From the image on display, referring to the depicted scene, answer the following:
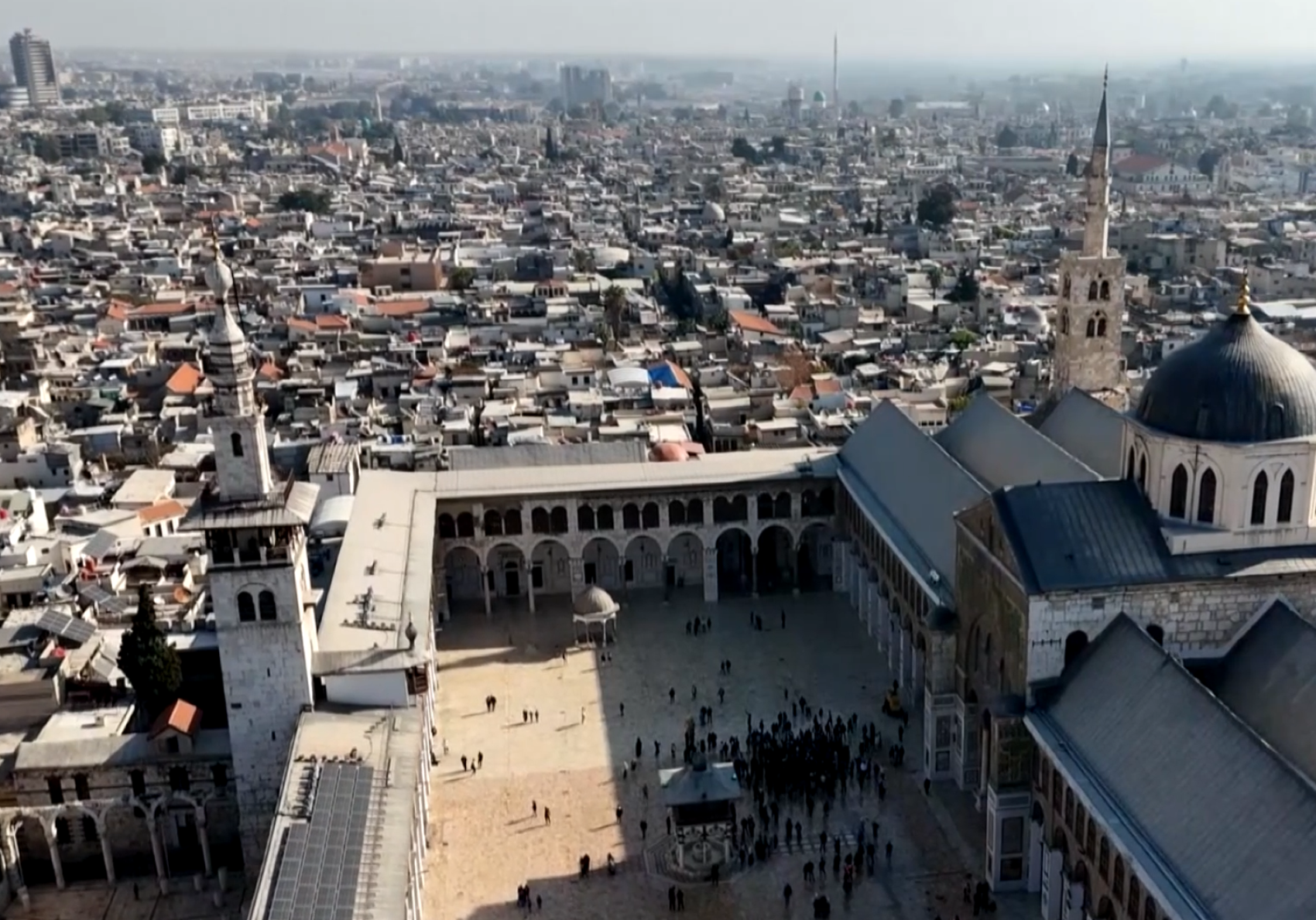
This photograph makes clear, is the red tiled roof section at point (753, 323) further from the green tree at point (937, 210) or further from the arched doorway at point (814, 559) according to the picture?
the green tree at point (937, 210)

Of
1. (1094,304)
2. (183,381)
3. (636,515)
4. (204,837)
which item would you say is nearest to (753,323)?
(183,381)

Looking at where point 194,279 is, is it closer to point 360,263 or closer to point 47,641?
point 360,263

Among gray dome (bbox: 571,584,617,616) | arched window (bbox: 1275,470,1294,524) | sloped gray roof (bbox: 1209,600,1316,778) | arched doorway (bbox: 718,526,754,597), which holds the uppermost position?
arched window (bbox: 1275,470,1294,524)

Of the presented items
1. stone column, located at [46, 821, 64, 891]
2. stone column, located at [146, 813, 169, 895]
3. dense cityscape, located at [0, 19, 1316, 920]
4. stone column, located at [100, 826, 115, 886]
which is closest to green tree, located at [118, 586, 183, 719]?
dense cityscape, located at [0, 19, 1316, 920]

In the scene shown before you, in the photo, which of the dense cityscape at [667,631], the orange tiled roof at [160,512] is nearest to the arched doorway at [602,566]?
the dense cityscape at [667,631]

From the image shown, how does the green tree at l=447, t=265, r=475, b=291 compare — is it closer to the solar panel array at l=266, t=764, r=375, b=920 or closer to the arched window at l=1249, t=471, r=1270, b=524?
the solar panel array at l=266, t=764, r=375, b=920
